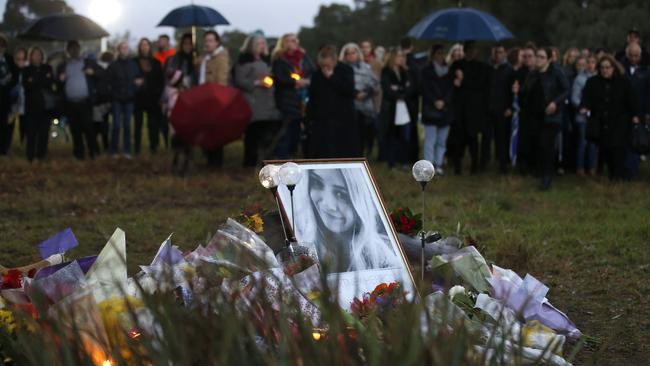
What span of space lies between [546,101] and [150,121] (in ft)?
22.7

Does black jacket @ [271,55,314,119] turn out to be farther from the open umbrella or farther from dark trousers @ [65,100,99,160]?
the open umbrella

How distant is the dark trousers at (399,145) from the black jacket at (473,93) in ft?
2.88

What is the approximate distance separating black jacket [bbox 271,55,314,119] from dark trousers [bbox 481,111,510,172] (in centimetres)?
259

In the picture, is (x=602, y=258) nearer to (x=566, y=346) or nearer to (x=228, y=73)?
(x=566, y=346)

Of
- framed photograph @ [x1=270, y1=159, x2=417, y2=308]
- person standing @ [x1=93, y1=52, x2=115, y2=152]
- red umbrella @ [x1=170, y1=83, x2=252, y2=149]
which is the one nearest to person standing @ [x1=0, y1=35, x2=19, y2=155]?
person standing @ [x1=93, y1=52, x2=115, y2=152]

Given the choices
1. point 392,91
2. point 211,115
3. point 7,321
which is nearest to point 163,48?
point 392,91

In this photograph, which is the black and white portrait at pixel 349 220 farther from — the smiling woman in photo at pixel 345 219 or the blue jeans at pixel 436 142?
the blue jeans at pixel 436 142

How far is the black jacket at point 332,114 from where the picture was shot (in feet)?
40.0

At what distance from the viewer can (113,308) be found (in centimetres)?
437

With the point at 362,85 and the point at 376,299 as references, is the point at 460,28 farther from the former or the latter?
the point at 376,299

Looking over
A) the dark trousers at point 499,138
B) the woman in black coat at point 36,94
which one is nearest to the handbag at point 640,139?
the dark trousers at point 499,138

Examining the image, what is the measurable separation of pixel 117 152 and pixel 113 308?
12.8 metres

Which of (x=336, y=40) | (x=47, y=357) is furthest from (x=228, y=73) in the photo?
(x=336, y=40)

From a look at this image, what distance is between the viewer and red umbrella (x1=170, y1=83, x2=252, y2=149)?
40.4 feet
